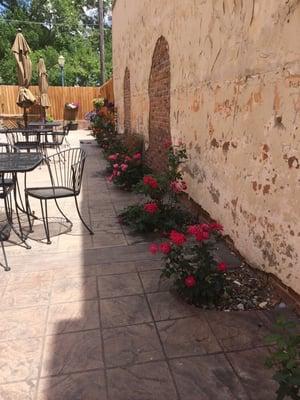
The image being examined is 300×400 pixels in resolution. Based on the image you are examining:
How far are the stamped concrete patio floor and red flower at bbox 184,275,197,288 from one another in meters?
0.17

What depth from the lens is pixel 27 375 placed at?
189 centimetres

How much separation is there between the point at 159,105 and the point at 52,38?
24.9m

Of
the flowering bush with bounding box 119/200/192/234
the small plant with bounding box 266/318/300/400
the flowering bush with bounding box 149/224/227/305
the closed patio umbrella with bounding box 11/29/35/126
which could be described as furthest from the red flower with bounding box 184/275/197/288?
the closed patio umbrella with bounding box 11/29/35/126

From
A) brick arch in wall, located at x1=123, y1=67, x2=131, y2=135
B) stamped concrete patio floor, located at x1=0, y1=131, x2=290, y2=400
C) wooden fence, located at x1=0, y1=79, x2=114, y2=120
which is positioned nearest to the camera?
stamped concrete patio floor, located at x1=0, y1=131, x2=290, y2=400

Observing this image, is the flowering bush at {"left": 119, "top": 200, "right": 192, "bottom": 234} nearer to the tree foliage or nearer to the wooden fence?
the wooden fence

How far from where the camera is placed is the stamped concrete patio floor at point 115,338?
180cm

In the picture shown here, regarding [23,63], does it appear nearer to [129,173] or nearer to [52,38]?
[129,173]

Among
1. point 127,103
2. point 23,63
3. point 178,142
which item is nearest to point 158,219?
point 178,142

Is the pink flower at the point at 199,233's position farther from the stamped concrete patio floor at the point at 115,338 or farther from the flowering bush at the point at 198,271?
the stamped concrete patio floor at the point at 115,338

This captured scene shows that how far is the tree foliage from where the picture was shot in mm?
24969

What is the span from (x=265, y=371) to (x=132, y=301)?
1.00 m

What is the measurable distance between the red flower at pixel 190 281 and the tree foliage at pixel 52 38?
80.6 feet

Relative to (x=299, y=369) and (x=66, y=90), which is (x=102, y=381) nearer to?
(x=299, y=369)

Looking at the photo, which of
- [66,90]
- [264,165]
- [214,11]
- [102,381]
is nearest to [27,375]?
[102,381]
